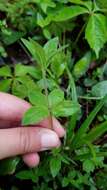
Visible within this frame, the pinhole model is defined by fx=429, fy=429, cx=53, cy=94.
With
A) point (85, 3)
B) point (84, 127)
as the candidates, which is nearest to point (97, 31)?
point (85, 3)

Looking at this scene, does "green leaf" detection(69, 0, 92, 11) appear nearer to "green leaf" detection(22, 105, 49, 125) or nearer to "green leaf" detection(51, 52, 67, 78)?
"green leaf" detection(51, 52, 67, 78)

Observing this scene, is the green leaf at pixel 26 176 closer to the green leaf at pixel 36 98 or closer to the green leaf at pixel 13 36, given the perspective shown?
the green leaf at pixel 36 98

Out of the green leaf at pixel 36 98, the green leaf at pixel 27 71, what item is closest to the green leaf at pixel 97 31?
the green leaf at pixel 27 71

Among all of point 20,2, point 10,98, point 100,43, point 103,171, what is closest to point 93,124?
point 103,171

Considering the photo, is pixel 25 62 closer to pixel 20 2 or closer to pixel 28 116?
pixel 20 2

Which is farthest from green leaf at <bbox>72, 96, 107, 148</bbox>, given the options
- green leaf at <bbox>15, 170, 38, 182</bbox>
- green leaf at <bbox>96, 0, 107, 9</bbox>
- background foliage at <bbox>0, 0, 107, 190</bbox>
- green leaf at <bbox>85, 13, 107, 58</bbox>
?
green leaf at <bbox>96, 0, 107, 9</bbox>
